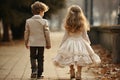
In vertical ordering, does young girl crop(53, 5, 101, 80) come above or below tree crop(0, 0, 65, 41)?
below

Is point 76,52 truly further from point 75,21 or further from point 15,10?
point 15,10

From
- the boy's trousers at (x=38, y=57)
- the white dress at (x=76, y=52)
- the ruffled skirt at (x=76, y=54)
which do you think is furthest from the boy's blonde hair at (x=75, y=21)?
the boy's trousers at (x=38, y=57)

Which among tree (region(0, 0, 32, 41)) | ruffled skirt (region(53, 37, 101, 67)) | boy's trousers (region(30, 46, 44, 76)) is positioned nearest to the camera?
ruffled skirt (region(53, 37, 101, 67))

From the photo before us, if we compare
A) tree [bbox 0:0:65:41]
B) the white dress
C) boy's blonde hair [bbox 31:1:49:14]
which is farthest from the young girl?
tree [bbox 0:0:65:41]

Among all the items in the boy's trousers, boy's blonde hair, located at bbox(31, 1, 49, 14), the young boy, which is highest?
boy's blonde hair, located at bbox(31, 1, 49, 14)

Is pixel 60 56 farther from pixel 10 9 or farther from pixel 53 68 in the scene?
pixel 10 9

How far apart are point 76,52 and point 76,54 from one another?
5cm

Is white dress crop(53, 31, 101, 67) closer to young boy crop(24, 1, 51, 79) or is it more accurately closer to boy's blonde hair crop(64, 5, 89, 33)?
boy's blonde hair crop(64, 5, 89, 33)

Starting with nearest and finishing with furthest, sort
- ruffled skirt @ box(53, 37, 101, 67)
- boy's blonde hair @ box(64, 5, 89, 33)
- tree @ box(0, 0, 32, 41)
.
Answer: ruffled skirt @ box(53, 37, 101, 67) → boy's blonde hair @ box(64, 5, 89, 33) → tree @ box(0, 0, 32, 41)

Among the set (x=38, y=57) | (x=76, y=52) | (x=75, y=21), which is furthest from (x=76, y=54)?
(x=38, y=57)

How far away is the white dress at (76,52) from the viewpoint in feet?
34.0

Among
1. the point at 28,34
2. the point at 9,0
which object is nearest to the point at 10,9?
the point at 9,0

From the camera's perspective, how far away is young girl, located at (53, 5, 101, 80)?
10.4m

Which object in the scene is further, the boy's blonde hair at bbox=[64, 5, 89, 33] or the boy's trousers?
the boy's trousers
